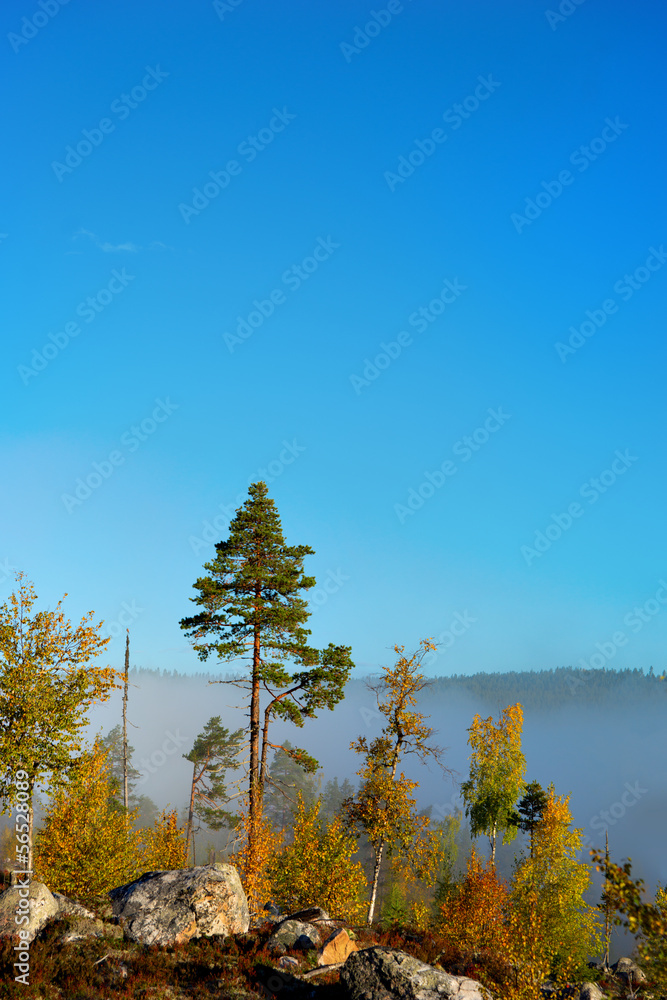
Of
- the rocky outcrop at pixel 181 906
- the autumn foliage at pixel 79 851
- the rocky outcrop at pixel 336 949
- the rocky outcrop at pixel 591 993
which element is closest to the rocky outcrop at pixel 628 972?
the rocky outcrop at pixel 591 993

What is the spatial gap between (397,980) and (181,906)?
8.10 metres

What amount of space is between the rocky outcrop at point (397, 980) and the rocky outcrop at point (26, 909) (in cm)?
979

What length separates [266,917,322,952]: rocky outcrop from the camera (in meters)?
23.2

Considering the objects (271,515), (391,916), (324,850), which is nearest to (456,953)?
(324,850)

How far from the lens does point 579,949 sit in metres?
41.2

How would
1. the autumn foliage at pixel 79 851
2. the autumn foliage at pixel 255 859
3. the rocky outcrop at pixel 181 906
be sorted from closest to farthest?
the rocky outcrop at pixel 181 906
the autumn foliage at pixel 79 851
the autumn foliage at pixel 255 859

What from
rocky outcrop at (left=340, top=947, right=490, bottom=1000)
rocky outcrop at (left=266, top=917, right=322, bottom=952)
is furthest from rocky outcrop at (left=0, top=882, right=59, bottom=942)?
rocky outcrop at (left=340, top=947, right=490, bottom=1000)

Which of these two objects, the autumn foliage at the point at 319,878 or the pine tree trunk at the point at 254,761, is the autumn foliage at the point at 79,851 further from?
the autumn foliage at the point at 319,878

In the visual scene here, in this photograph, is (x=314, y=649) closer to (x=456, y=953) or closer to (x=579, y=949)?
(x=456, y=953)

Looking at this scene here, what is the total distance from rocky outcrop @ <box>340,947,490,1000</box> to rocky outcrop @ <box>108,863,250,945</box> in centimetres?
547

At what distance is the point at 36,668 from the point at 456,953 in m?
24.5

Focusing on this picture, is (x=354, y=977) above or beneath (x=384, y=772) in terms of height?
beneath

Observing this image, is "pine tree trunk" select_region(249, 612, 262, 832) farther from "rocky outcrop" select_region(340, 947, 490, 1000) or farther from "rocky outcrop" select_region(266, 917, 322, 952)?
"rocky outcrop" select_region(340, 947, 490, 1000)

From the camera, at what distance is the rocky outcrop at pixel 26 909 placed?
20.6 meters
